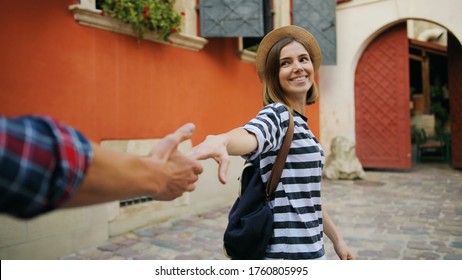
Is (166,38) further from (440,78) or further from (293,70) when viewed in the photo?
(440,78)

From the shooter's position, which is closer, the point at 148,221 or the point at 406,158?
the point at 148,221

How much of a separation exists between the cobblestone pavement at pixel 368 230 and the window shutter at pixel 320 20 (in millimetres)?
3107

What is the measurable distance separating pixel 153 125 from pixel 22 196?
425 cm

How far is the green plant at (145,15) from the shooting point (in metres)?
4.07

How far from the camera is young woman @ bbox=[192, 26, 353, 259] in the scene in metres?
1.21

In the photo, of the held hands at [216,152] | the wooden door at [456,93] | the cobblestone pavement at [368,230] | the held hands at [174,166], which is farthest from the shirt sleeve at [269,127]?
the wooden door at [456,93]

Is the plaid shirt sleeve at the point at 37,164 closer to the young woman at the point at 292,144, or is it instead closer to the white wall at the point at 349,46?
the young woman at the point at 292,144

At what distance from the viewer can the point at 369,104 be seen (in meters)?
9.09

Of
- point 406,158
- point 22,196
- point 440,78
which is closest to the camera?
point 22,196

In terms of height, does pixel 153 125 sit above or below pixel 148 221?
above

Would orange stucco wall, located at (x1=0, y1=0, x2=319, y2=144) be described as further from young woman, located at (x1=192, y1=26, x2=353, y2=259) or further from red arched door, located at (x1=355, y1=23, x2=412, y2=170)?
red arched door, located at (x1=355, y1=23, x2=412, y2=170)
